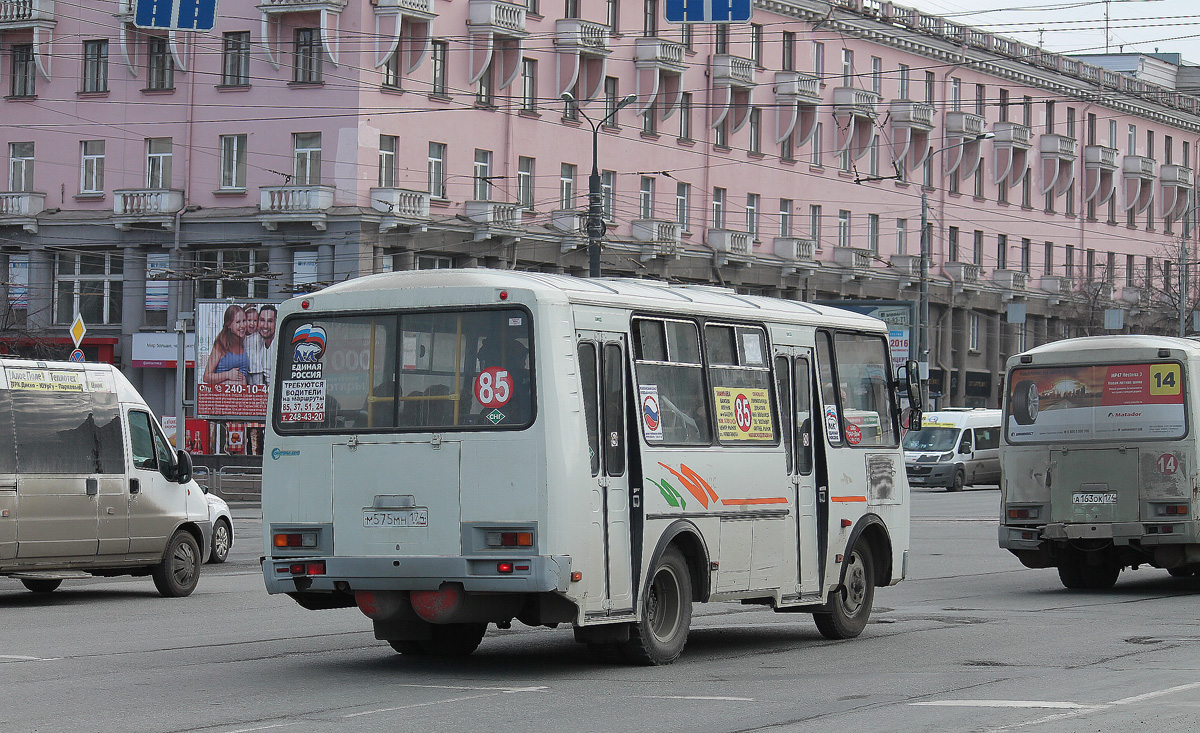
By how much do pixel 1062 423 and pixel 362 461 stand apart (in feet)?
34.8

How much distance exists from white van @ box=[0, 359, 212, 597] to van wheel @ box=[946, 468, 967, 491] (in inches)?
1383

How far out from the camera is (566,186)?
5362cm

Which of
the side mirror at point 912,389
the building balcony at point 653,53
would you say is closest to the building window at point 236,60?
the building balcony at point 653,53

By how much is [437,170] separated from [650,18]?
1073 cm

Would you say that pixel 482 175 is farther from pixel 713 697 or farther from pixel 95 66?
pixel 713 697

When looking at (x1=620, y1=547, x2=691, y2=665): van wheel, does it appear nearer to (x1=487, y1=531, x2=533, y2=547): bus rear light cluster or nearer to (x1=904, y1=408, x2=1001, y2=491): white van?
(x1=487, y1=531, x2=533, y2=547): bus rear light cluster

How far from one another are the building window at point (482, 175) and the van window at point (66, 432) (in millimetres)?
32809

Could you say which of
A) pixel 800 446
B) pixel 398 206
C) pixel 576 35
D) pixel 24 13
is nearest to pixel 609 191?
pixel 576 35

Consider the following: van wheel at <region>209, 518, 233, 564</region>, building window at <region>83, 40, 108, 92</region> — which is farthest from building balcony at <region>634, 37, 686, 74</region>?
van wheel at <region>209, 518, 233, 564</region>

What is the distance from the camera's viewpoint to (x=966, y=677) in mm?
11695

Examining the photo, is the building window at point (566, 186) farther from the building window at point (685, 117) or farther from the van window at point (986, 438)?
the van window at point (986, 438)

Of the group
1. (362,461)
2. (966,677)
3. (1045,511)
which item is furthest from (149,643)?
(1045,511)

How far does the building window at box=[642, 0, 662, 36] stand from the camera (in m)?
56.5

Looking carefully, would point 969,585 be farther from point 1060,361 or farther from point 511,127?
point 511,127
